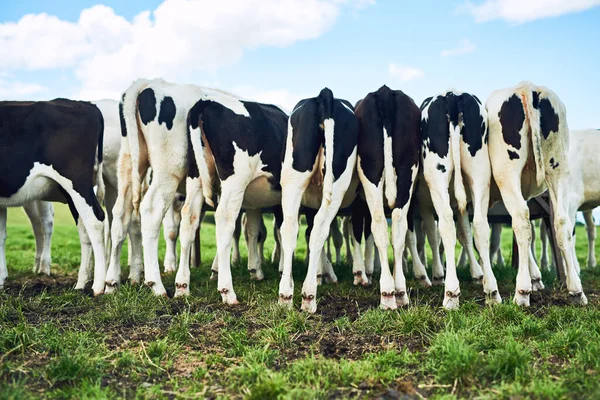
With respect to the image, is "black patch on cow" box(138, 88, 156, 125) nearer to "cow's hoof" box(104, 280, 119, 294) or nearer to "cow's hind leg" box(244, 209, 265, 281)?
"cow's hoof" box(104, 280, 119, 294)

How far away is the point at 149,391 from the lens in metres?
4.52

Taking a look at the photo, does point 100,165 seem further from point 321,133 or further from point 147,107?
point 321,133

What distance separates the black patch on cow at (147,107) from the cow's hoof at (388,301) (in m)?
4.09

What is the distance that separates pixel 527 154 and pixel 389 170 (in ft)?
6.32

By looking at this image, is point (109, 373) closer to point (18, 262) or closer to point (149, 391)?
point (149, 391)

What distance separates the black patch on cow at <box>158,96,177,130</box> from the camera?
8172 mm

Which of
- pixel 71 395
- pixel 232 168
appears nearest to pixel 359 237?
pixel 232 168

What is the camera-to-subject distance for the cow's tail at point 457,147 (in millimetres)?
7492

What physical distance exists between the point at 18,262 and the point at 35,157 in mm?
6013

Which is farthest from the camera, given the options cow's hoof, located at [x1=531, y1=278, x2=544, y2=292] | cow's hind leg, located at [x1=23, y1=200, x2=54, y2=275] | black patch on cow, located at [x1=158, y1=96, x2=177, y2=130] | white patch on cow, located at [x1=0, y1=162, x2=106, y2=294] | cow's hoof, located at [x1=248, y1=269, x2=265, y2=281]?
cow's hind leg, located at [x1=23, y1=200, x2=54, y2=275]

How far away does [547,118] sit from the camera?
7.56m

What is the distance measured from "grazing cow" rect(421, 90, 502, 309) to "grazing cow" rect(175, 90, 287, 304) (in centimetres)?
220

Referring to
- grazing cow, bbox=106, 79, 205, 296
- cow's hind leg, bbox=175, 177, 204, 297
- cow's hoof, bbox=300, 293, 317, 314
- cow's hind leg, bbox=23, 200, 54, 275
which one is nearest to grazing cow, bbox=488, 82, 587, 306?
cow's hoof, bbox=300, 293, 317, 314

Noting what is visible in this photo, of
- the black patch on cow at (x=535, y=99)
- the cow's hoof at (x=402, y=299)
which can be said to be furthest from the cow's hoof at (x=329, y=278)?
the black patch on cow at (x=535, y=99)
